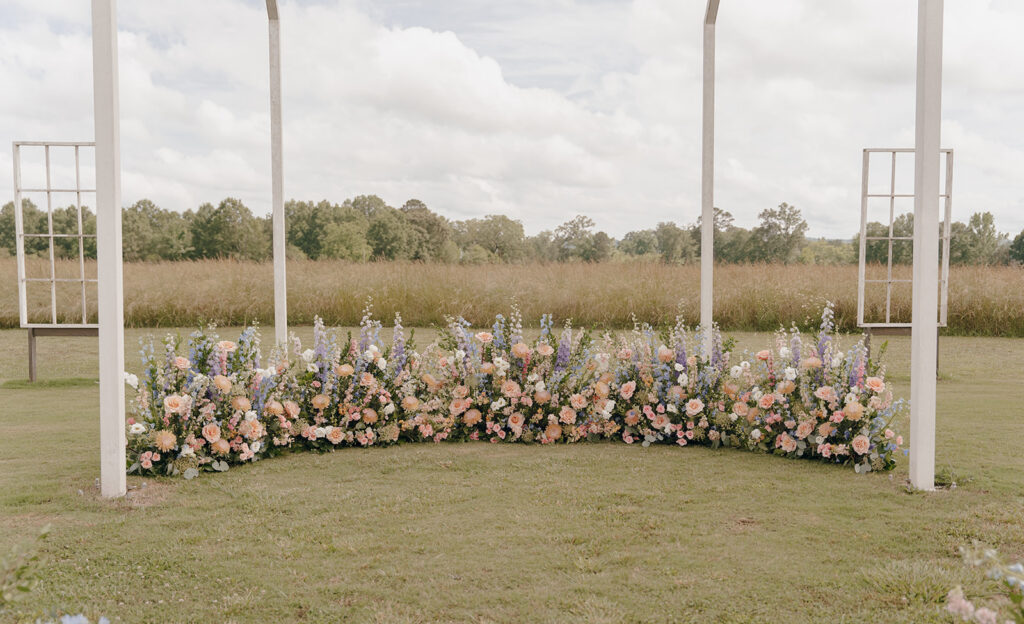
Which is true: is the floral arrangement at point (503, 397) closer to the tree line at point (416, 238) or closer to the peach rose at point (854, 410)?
the peach rose at point (854, 410)

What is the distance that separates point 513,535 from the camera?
9.00 ft

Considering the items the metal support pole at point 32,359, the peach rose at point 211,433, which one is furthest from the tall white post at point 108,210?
the metal support pole at point 32,359

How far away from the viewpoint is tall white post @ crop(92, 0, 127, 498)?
301 cm

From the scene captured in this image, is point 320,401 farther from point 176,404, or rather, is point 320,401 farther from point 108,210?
point 108,210

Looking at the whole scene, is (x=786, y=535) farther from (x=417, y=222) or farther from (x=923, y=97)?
(x=417, y=222)

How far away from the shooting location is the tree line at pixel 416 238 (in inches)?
482

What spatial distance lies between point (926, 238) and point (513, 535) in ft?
6.60

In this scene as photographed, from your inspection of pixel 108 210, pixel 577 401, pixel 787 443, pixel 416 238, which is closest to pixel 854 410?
pixel 787 443

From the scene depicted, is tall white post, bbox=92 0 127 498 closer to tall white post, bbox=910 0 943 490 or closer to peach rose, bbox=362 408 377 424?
peach rose, bbox=362 408 377 424

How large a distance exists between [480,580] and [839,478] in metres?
1.92

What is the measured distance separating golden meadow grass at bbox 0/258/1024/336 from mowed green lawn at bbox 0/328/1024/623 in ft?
16.8

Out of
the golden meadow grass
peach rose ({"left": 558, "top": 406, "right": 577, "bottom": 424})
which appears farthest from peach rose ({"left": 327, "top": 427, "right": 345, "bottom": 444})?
the golden meadow grass

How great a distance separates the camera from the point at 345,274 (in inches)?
390

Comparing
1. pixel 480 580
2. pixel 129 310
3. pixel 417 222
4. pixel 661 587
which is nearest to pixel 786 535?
pixel 661 587
